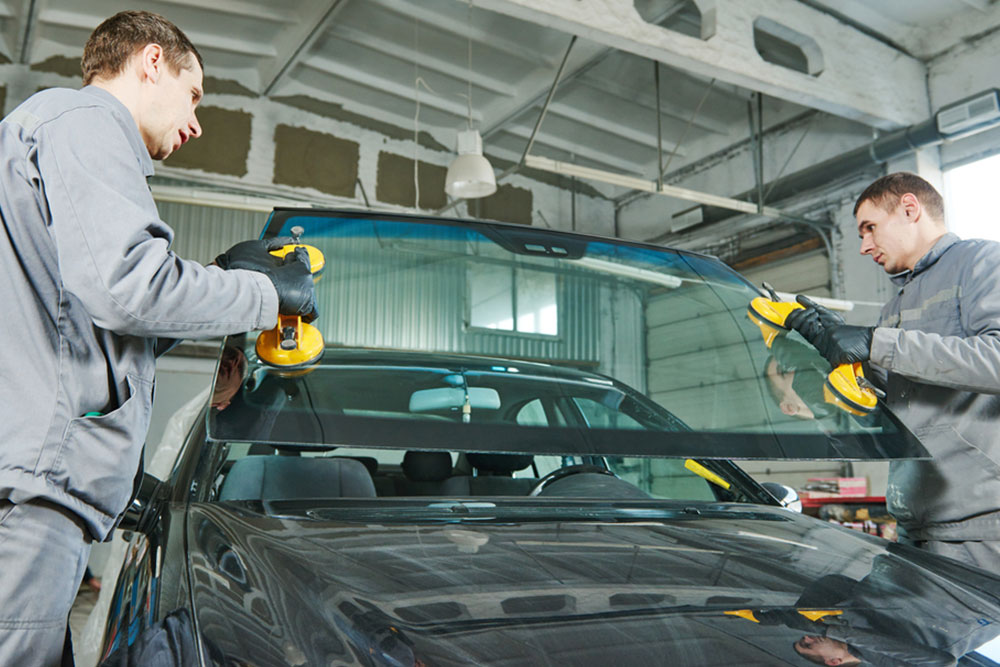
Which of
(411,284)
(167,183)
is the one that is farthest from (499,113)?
(411,284)

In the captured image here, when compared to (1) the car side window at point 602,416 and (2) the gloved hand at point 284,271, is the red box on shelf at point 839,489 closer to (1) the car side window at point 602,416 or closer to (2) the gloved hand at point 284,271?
(1) the car side window at point 602,416

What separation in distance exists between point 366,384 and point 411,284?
308 millimetres

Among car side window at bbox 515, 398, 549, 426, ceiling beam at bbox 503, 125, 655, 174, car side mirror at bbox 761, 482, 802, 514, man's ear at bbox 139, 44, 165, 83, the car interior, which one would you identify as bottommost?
car side mirror at bbox 761, 482, 802, 514

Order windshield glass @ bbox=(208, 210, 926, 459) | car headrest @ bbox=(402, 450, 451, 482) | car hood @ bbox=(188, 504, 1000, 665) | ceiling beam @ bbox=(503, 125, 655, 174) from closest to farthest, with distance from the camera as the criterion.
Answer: car hood @ bbox=(188, 504, 1000, 665) < windshield glass @ bbox=(208, 210, 926, 459) < car headrest @ bbox=(402, 450, 451, 482) < ceiling beam @ bbox=(503, 125, 655, 174)

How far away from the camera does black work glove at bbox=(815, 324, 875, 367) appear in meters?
1.57

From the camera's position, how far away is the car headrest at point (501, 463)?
2232 mm

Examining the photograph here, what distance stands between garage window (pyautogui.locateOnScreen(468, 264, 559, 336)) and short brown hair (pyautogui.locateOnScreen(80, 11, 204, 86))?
70cm

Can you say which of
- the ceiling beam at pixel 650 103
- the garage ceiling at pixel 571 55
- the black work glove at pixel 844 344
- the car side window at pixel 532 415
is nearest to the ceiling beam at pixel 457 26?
the garage ceiling at pixel 571 55

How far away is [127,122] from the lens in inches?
48.2

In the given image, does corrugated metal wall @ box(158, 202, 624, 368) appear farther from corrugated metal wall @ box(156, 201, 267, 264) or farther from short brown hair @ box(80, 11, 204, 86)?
corrugated metal wall @ box(156, 201, 267, 264)

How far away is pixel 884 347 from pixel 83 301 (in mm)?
1485

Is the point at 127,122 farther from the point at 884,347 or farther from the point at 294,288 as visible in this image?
the point at 884,347

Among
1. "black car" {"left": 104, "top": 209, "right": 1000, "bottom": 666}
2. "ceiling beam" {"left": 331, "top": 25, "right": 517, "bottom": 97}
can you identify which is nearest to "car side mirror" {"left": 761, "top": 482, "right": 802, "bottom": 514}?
"black car" {"left": 104, "top": 209, "right": 1000, "bottom": 666}

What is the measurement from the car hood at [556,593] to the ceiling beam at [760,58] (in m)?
4.42
